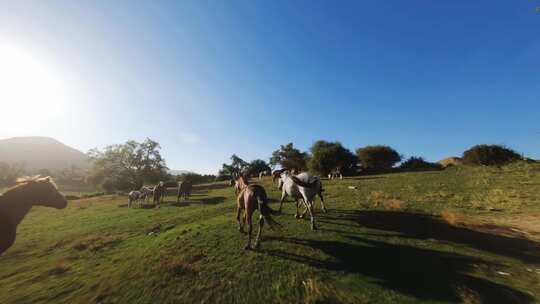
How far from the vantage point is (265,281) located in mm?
5383

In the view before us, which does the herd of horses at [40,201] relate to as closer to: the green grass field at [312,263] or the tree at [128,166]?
the green grass field at [312,263]

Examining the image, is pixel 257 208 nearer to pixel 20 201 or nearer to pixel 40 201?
pixel 40 201

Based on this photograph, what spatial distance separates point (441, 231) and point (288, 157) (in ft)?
181

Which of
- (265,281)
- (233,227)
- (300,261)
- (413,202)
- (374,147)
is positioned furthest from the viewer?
(374,147)

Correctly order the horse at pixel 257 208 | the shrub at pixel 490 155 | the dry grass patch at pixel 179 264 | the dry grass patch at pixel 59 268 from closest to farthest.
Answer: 1. the dry grass patch at pixel 179 264
2. the dry grass patch at pixel 59 268
3. the horse at pixel 257 208
4. the shrub at pixel 490 155

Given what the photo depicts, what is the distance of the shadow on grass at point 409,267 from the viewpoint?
4.55m

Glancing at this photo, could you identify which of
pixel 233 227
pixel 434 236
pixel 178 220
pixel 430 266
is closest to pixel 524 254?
pixel 434 236

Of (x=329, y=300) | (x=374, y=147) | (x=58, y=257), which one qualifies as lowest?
(x=58, y=257)

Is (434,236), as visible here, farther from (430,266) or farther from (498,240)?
(430,266)

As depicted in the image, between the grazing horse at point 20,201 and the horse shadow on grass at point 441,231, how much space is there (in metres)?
12.3

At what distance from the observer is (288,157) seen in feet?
208

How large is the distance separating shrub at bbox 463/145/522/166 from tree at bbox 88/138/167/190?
73195 millimetres

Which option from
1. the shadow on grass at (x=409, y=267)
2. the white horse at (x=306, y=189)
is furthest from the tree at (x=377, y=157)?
the shadow on grass at (x=409, y=267)

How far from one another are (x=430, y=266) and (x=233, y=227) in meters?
7.94
